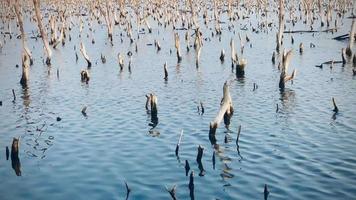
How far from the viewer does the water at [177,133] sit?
720 inches

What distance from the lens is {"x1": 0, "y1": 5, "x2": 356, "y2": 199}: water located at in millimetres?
18281

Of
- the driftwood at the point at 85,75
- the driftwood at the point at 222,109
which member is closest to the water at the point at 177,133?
the driftwood at the point at 85,75

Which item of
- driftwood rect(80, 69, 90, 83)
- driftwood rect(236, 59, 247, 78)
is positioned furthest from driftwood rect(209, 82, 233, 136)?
driftwood rect(80, 69, 90, 83)

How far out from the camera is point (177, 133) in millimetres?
25141

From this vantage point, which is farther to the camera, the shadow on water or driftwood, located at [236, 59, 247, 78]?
driftwood, located at [236, 59, 247, 78]

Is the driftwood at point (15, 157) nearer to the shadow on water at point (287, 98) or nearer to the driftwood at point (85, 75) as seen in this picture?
the shadow on water at point (287, 98)

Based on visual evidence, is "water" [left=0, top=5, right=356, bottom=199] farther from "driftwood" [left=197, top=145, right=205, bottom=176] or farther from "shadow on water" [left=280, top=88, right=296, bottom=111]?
"driftwood" [left=197, top=145, right=205, bottom=176]

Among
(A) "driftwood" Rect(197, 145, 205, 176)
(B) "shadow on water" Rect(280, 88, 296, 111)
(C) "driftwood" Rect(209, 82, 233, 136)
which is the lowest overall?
(A) "driftwood" Rect(197, 145, 205, 176)

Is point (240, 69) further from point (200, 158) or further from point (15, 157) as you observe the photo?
point (15, 157)

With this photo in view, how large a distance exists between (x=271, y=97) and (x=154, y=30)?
46.5m

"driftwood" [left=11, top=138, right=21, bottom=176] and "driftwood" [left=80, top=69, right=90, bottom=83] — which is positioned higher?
"driftwood" [left=80, top=69, right=90, bottom=83]

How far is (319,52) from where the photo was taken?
160 ft

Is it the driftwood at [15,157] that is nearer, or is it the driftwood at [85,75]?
Answer: the driftwood at [15,157]

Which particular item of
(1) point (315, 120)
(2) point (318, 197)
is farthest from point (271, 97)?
(2) point (318, 197)
